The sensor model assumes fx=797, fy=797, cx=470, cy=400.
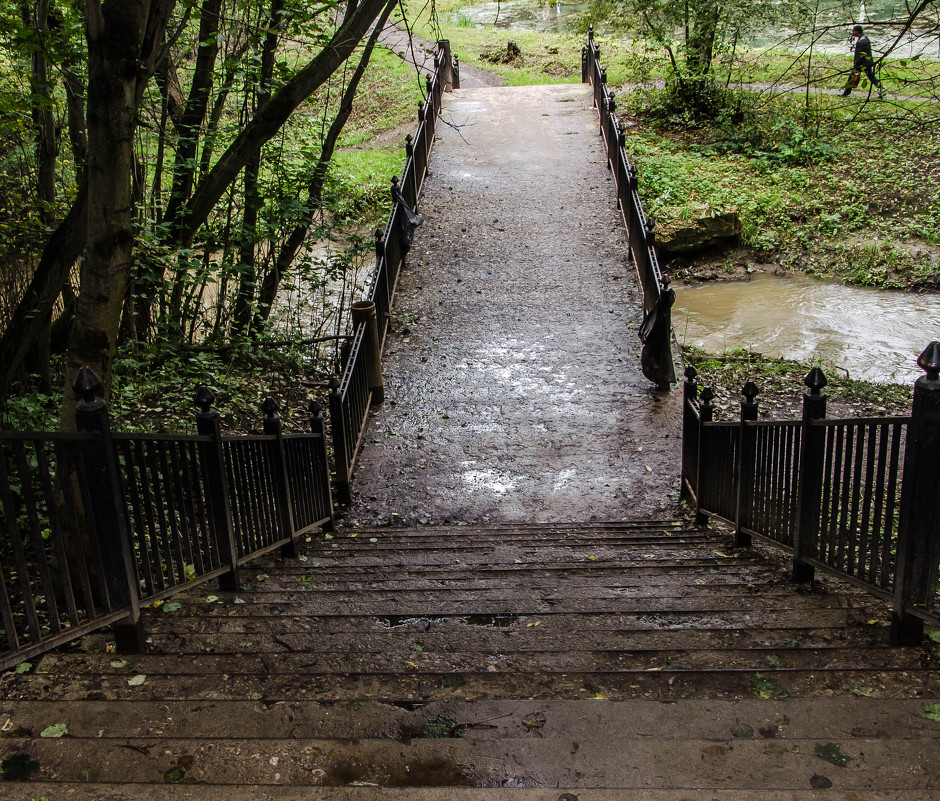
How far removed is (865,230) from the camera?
56.7ft

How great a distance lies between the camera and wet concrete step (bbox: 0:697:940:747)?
9.50 feet

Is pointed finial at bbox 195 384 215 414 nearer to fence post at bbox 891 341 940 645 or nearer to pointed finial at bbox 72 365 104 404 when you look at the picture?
pointed finial at bbox 72 365 104 404

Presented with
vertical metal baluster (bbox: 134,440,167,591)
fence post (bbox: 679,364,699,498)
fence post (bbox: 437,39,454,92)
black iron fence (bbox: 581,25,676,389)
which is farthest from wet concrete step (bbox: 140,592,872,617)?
fence post (bbox: 437,39,454,92)

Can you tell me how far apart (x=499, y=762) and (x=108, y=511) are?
6.21ft

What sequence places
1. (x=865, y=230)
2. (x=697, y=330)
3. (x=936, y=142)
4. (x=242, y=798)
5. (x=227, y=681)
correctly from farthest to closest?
(x=936, y=142)
(x=865, y=230)
(x=697, y=330)
(x=227, y=681)
(x=242, y=798)

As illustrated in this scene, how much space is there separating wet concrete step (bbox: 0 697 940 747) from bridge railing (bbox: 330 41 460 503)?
468 centimetres

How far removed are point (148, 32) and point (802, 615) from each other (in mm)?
5056

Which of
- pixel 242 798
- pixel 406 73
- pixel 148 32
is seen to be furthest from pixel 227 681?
pixel 406 73

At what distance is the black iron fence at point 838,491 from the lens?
3434 mm

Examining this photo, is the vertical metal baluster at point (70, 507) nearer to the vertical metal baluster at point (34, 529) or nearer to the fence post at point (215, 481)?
the vertical metal baluster at point (34, 529)

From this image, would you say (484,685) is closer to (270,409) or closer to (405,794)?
(405,794)

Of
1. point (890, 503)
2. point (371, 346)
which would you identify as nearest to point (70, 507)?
point (890, 503)

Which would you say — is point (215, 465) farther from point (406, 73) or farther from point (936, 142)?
point (406, 73)

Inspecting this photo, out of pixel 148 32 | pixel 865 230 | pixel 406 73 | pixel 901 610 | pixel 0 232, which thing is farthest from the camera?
pixel 406 73
